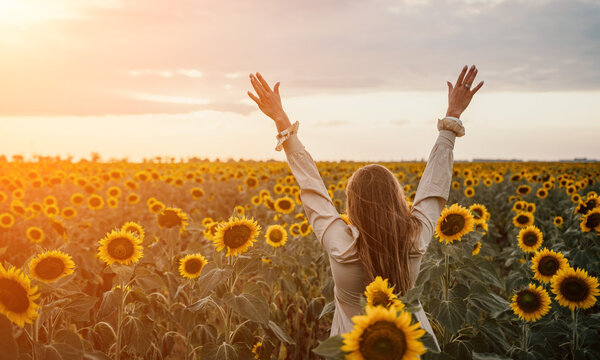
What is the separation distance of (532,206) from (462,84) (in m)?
6.74

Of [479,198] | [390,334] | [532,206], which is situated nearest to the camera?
[390,334]

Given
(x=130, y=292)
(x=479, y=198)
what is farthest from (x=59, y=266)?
(x=479, y=198)

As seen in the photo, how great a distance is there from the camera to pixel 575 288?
3547 mm

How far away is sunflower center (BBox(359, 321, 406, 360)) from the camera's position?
58.4 inches

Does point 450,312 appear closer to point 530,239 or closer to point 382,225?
point 382,225

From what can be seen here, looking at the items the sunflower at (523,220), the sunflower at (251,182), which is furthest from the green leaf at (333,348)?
the sunflower at (251,182)

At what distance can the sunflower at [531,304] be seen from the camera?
3473 mm

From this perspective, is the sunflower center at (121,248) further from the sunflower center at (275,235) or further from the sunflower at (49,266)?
the sunflower center at (275,235)

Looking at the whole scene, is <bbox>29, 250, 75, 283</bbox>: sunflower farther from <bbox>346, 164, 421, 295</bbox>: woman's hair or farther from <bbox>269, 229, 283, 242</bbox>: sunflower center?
<bbox>269, 229, 283, 242</bbox>: sunflower center

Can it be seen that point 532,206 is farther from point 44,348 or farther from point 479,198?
point 44,348

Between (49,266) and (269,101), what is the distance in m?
1.89

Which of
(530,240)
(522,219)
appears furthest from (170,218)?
(522,219)

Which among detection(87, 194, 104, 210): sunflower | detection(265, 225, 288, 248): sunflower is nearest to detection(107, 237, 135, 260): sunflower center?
detection(265, 225, 288, 248): sunflower

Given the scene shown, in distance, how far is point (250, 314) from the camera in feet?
9.10
